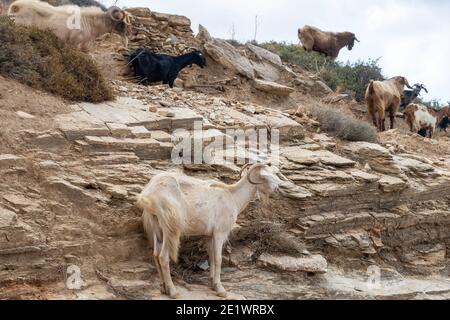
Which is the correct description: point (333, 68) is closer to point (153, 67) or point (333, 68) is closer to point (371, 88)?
point (371, 88)

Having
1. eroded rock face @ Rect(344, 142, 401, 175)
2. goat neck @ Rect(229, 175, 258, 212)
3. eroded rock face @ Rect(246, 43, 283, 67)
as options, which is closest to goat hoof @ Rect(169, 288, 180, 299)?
goat neck @ Rect(229, 175, 258, 212)

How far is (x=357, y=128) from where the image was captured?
11.2m

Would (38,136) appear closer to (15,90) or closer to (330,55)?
(15,90)

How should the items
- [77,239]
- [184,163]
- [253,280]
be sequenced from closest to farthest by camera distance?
[77,239], [253,280], [184,163]

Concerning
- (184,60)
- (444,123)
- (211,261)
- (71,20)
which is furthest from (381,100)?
(211,261)

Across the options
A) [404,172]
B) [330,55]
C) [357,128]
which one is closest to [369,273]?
[404,172]

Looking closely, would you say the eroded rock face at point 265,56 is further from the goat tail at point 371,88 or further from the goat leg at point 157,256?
the goat leg at point 157,256

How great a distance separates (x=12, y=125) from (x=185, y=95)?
4048 mm

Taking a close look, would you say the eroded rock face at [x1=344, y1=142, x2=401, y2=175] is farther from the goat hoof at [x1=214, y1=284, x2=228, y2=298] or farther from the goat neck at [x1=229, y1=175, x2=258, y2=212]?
the goat hoof at [x1=214, y1=284, x2=228, y2=298]

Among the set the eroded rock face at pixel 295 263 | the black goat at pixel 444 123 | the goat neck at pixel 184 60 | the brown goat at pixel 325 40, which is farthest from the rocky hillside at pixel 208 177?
the brown goat at pixel 325 40

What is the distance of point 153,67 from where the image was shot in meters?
12.2

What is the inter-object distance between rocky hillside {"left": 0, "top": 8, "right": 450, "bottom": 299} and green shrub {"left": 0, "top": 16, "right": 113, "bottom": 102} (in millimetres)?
258

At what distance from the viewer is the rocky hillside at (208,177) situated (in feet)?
21.2

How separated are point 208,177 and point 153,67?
16.2ft
